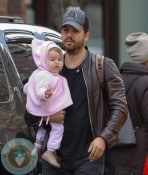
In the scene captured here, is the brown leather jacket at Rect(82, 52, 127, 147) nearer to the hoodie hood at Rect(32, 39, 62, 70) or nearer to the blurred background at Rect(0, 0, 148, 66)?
the hoodie hood at Rect(32, 39, 62, 70)

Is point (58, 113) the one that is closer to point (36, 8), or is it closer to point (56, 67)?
point (56, 67)

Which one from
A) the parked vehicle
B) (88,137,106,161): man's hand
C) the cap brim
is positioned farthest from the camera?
the parked vehicle

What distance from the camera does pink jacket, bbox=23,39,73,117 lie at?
4.82m

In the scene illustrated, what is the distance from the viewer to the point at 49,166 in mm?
4953

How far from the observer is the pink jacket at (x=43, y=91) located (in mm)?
4816

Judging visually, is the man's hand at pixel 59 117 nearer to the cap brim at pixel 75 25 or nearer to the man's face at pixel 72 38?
the man's face at pixel 72 38

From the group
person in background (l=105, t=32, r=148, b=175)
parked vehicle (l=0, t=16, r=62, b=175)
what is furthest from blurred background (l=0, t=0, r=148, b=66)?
person in background (l=105, t=32, r=148, b=175)

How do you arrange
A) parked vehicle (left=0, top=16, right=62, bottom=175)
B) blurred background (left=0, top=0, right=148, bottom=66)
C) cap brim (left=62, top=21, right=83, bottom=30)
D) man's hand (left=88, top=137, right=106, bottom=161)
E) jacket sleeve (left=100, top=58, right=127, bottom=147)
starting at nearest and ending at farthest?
man's hand (left=88, top=137, right=106, bottom=161) < jacket sleeve (left=100, top=58, right=127, bottom=147) < cap brim (left=62, top=21, right=83, bottom=30) < parked vehicle (left=0, top=16, right=62, bottom=175) < blurred background (left=0, top=0, right=148, bottom=66)

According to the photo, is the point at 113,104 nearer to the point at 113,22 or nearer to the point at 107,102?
the point at 107,102

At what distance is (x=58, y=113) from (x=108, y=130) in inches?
14.0

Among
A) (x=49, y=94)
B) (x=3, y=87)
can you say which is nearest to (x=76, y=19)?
(x=49, y=94)

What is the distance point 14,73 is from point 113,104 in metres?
0.92

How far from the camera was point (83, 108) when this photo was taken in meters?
4.83

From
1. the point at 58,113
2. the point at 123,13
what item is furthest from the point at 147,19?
the point at 58,113
